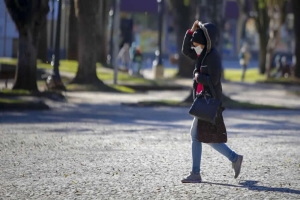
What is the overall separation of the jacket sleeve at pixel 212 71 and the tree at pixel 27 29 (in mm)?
Answer: 14596

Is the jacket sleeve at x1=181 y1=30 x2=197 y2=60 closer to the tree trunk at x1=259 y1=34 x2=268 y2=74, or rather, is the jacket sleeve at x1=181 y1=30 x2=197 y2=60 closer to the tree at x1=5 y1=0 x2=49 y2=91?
the tree at x1=5 y1=0 x2=49 y2=91

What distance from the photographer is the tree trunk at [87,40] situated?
29.6 meters

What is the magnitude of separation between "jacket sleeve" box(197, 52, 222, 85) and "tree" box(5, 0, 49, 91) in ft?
47.9

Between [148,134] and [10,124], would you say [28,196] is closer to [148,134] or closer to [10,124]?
[148,134]

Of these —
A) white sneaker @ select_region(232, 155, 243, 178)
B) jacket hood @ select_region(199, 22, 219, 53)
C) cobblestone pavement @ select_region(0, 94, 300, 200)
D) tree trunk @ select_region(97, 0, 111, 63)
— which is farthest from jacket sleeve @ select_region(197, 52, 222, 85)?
tree trunk @ select_region(97, 0, 111, 63)

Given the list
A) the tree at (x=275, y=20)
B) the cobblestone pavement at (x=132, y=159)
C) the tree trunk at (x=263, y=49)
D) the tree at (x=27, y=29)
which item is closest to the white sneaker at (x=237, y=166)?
the cobblestone pavement at (x=132, y=159)

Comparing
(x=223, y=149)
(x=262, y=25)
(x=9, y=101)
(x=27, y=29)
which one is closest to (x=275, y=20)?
(x=262, y=25)

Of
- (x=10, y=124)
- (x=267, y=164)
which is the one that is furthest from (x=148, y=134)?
(x=267, y=164)

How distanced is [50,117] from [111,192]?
35.0 ft

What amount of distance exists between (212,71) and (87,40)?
2010 cm

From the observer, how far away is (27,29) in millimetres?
24406

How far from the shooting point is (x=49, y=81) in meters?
28.5

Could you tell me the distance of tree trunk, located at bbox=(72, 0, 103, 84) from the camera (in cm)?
2964

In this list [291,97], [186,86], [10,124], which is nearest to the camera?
[10,124]
